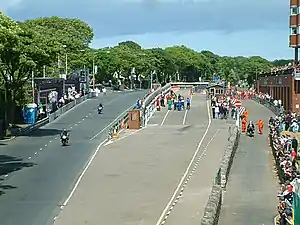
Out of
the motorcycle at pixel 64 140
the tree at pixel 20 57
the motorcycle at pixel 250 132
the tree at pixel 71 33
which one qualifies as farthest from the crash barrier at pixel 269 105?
the tree at pixel 71 33

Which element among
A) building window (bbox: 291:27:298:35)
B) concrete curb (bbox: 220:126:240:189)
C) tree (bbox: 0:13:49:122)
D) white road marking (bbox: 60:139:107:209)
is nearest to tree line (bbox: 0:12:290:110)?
tree (bbox: 0:13:49:122)

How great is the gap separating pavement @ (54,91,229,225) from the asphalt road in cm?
77

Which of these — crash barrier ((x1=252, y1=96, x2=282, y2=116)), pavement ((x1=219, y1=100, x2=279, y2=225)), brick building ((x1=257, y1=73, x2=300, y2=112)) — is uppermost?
brick building ((x1=257, y1=73, x2=300, y2=112))

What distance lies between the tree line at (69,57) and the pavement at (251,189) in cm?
1383

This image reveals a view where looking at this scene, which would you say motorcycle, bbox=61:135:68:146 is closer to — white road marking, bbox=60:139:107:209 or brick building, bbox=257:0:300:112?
white road marking, bbox=60:139:107:209

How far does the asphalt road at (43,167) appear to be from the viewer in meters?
23.9

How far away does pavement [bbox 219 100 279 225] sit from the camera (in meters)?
23.9

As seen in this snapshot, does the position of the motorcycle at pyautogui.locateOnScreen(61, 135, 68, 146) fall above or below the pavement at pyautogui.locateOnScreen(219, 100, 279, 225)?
above

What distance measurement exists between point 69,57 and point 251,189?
83.2 meters

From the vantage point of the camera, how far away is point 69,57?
110500 millimetres

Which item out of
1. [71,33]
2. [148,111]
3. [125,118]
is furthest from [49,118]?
[71,33]

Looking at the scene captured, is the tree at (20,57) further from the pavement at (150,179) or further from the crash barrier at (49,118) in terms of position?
the pavement at (150,179)

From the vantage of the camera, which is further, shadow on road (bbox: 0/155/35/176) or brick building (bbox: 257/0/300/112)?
brick building (bbox: 257/0/300/112)

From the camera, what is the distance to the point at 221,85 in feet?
309
